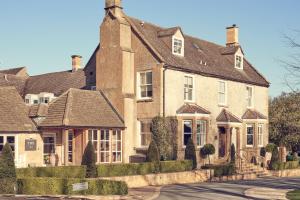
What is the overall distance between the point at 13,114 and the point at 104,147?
22.7 ft

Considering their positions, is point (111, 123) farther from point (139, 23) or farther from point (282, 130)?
point (282, 130)

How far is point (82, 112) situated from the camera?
32344mm

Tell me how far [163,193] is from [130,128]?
36.1 feet

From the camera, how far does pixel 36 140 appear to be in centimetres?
3108

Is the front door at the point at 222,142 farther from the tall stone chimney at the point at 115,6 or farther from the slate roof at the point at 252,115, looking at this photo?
the tall stone chimney at the point at 115,6

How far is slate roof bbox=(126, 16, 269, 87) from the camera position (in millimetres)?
36347

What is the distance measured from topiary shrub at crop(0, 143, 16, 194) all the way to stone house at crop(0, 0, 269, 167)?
7226mm

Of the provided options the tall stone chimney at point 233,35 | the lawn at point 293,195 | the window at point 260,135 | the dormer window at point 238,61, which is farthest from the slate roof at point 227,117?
the lawn at point 293,195

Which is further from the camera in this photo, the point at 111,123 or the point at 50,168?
the point at 111,123

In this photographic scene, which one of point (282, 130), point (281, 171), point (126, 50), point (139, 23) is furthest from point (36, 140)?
point (282, 130)

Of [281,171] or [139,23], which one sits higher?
[139,23]

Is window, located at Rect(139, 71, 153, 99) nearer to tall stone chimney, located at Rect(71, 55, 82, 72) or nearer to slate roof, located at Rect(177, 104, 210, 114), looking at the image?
slate roof, located at Rect(177, 104, 210, 114)

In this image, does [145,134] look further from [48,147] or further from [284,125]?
[284,125]

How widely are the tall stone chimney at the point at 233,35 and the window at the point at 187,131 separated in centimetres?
1626
